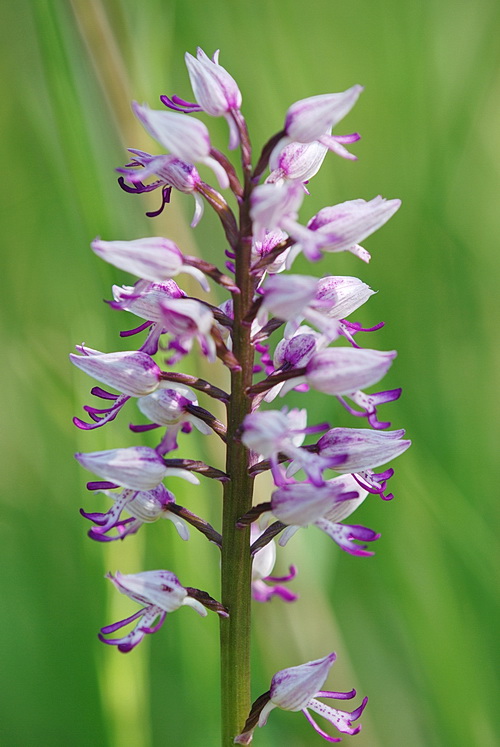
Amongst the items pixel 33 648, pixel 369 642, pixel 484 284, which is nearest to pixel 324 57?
pixel 484 284

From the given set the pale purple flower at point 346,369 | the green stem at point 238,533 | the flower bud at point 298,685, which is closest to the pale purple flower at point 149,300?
the green stem at point 238,533

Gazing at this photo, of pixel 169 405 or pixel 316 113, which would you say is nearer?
pixel 316 113

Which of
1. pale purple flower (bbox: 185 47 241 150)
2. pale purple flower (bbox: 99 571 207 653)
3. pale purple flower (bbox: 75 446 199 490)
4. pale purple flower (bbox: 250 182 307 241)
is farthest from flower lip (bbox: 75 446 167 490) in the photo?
pale purple flower (bbox: 185 47 241 150)

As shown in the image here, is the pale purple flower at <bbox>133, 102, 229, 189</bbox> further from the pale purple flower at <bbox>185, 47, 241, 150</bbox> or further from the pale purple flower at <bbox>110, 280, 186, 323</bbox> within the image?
the pale purple flower at <bbox>110, 280, 186, 323</bbox>

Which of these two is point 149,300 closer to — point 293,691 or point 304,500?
point 304,500

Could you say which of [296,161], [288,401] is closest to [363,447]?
[296,161]

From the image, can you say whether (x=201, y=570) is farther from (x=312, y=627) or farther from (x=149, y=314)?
(x=149, y=314)

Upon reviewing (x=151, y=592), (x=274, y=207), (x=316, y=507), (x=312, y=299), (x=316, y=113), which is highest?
(x=316, y=113)
